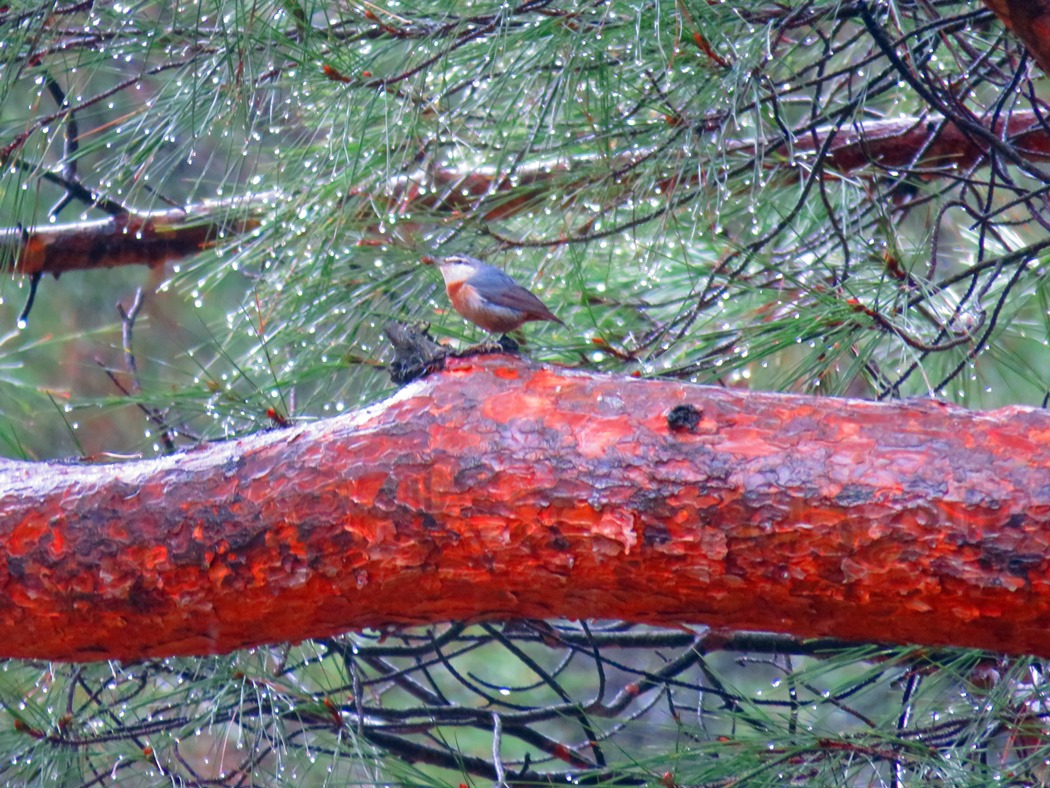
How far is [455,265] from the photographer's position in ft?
5.32

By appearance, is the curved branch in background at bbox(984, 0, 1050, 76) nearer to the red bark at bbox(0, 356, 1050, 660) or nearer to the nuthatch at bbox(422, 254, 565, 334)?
the red bark at bbox(0, 356, 1050, 660)

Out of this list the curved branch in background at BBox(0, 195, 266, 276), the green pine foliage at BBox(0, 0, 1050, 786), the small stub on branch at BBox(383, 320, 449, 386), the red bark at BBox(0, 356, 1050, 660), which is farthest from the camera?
the curved branch in background at BBox(0, 195, 266, 276)

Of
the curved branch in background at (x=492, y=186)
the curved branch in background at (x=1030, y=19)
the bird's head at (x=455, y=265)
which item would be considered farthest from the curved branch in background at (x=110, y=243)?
the curved branch in background at (x=1030, y=19)

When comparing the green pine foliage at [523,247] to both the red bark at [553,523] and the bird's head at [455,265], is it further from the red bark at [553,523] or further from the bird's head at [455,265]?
the red bark at [553,523]

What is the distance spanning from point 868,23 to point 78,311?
12.8 feet

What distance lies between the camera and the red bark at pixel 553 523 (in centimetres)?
87

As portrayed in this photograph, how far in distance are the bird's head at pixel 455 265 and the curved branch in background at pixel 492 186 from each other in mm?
87

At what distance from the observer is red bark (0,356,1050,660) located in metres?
0.87

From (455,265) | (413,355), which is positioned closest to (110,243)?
(455,265)

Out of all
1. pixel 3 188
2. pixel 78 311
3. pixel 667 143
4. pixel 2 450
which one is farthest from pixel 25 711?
pixel 78 311

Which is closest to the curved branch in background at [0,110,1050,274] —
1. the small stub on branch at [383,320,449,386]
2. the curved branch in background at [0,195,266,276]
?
the curved branch in background at [0,195,266,276]

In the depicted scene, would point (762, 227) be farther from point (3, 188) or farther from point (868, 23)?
point (3, 188)

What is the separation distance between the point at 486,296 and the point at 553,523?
72 cm

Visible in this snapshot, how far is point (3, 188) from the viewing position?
1412 mm
